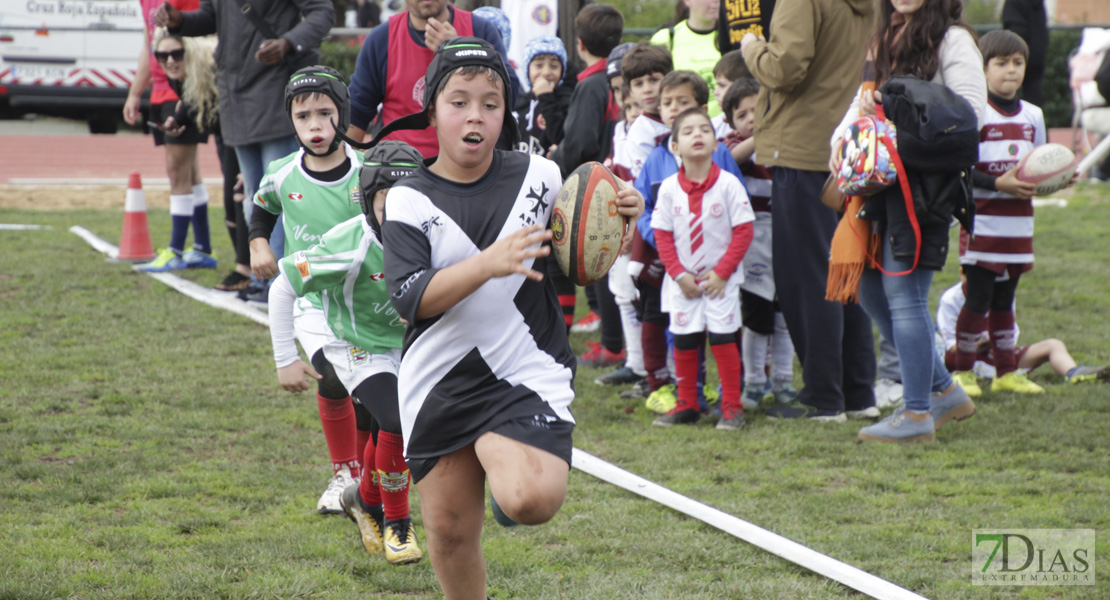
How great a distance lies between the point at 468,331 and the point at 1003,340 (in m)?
4.51

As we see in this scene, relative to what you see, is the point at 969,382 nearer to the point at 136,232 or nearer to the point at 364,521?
the point at 364,521

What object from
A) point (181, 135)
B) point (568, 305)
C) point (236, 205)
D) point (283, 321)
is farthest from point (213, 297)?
point (283, 321)

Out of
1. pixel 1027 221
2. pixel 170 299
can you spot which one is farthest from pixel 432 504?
pixel 170 299

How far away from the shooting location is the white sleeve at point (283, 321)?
4207mm

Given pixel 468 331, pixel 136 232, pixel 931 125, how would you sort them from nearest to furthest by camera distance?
1. pixel 468 331
2. pixel 931 125
3. pixel 136 232

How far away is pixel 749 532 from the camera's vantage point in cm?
430

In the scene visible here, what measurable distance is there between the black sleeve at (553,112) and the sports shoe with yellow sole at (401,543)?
3.89 m

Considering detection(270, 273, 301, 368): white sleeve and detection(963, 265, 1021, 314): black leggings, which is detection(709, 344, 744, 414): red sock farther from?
detection(270, 273, 301, 368): white sleeve

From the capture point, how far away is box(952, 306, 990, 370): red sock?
652 centimetres

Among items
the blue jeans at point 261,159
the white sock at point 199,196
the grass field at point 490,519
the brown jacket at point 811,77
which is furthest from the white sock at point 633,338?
the white sock at point 199,196

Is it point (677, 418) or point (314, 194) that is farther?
point (677, 418)

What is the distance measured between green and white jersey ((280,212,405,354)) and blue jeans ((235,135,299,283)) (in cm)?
365

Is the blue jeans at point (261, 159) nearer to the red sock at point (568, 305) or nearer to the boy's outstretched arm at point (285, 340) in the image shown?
the red sock at point (568, 305)

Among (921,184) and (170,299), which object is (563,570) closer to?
(921,184)
